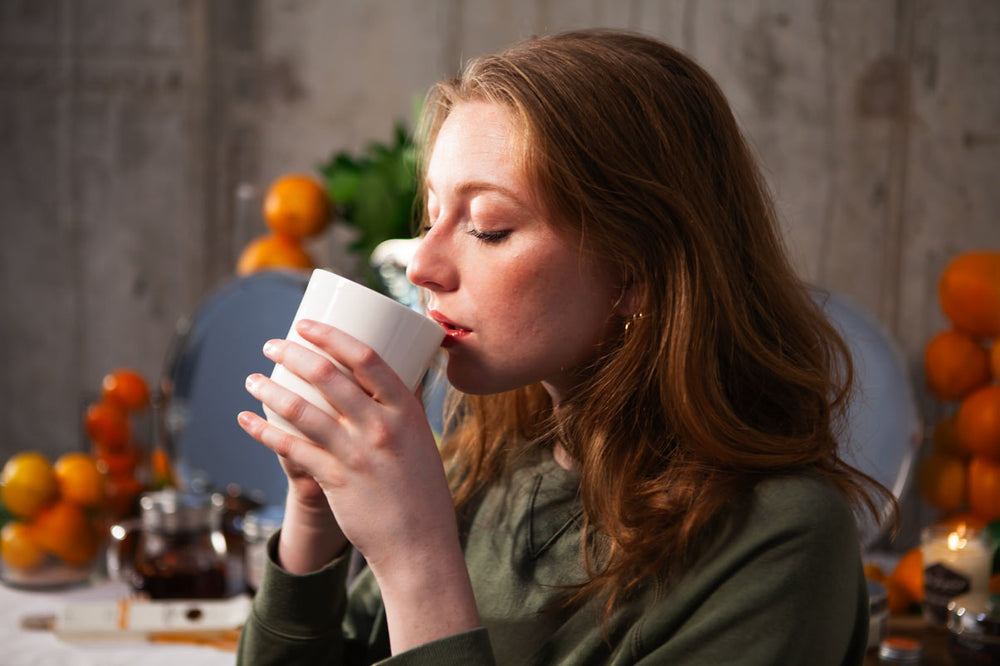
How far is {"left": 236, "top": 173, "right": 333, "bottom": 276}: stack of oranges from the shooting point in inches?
70.2

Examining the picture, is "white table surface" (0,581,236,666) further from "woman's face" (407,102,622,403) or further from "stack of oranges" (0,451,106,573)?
"woman's face" (407,102,622,403)

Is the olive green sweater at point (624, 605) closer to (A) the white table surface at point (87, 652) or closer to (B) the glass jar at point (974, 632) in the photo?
(A) the white table surface at point (87, 652)

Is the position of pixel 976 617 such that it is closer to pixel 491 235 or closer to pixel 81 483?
pixel 491 235

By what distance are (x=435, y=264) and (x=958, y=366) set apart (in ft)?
3.67

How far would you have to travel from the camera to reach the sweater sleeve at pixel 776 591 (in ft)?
2.17

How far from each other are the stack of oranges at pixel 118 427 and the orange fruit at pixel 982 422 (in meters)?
1.27

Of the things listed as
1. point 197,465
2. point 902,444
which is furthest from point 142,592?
point 902,444

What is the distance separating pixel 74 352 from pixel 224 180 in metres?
0.60

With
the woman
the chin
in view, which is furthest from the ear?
the chin

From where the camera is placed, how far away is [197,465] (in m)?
1.79

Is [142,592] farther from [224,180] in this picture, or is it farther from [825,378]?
[224,180]

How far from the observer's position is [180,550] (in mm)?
1206

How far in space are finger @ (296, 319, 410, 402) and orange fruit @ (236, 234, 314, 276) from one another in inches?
45.4

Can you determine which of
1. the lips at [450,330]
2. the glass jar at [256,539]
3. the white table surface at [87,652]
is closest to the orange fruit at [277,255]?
the glass jar at [256,539]
